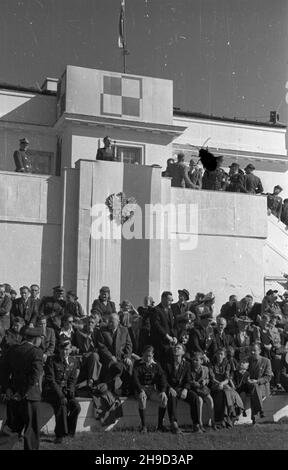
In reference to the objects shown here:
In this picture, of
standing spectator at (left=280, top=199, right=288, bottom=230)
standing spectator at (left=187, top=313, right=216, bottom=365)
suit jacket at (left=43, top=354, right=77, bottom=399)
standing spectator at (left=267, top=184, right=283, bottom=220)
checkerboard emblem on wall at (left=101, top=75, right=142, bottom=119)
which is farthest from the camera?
checkerboard emblem on wall at (left=101, top=75, right=142, bottom=119)

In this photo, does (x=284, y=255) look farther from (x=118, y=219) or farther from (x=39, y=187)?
(x=39, y=187)

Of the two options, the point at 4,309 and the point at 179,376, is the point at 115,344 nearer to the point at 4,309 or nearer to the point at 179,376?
the point at 179,376

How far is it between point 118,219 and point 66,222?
3.95 feet

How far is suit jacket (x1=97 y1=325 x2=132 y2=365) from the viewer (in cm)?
1081

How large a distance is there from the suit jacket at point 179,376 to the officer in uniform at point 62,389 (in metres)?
1.51

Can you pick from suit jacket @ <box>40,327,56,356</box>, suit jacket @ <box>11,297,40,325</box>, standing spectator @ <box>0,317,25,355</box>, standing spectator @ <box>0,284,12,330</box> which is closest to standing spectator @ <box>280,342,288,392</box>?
suit jacket @ <box>40,327,56,356</box>

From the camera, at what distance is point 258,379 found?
38.1 ft

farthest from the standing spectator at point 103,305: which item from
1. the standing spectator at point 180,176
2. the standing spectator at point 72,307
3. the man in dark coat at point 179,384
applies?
the standing spectator at point 180,176

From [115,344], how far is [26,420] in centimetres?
227

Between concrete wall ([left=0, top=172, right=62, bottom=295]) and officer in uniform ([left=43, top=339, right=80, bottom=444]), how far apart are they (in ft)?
19.7

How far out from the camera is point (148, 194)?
678 inches

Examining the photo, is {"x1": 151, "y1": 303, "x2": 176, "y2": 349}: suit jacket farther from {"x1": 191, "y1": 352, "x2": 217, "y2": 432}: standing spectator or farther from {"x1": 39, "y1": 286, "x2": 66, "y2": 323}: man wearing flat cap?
{"x1": 39, "y1": 286, "x2": 66, "y2": 323}: man wearing flat cap

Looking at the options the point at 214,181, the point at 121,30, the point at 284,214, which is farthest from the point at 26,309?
the point at 121,30
